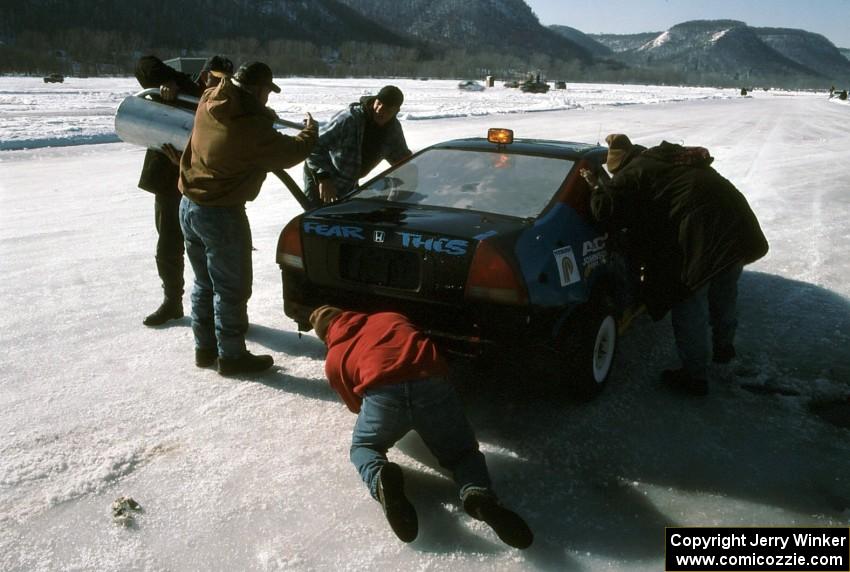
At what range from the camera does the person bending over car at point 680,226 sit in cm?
351

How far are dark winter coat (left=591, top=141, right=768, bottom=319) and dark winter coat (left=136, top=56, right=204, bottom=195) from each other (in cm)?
267

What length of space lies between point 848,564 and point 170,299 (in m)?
4.06

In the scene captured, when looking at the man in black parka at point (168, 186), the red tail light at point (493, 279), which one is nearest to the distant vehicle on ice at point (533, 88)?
the man in black parka at point (168, 186)

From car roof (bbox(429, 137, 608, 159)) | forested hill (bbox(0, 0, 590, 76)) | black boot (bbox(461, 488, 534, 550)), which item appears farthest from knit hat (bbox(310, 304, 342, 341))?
forested hill (bbox(0, 0, 590, 76))

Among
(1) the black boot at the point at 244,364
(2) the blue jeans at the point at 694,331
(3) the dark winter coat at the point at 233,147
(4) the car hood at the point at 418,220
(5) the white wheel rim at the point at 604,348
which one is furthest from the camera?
(1) the black boot at the point at 244,364

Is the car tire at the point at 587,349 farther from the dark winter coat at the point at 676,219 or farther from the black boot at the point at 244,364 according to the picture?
the black boot at the point at 244,364

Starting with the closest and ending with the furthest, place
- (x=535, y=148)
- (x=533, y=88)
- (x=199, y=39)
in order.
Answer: (x=535, y=148) → (x=533, y=88) → (x=199, y=39)

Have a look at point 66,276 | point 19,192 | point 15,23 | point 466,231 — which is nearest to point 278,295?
point 66,276

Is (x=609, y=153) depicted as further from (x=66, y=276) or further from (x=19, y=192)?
(x=19, y=192)

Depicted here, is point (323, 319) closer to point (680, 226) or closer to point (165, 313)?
point (680, 226)

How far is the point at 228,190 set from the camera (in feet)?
11.3

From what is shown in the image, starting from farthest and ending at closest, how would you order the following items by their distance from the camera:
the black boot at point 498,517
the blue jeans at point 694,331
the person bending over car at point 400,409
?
the blue jeans at point 694,331 → the person bending over car at point 400,409 → the black boot at point 498,517

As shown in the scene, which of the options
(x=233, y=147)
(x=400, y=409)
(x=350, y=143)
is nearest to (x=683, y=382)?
(x=400, y=409)

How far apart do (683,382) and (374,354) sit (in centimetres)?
200
